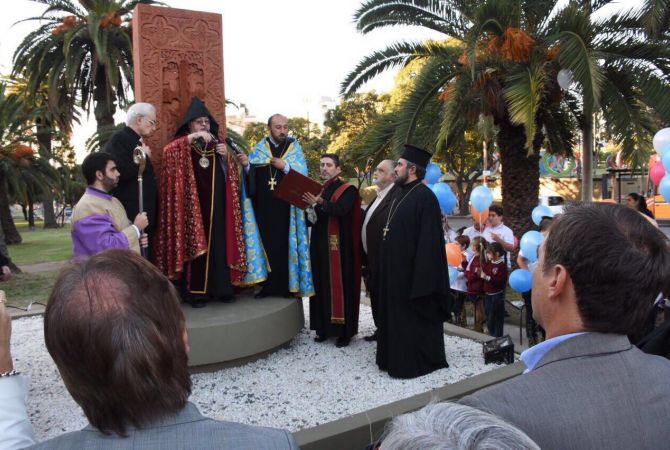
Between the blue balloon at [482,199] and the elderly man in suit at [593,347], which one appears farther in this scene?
the blue balloon at [482,199]

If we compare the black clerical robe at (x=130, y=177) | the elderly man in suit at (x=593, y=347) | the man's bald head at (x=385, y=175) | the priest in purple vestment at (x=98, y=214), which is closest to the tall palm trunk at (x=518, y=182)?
the man's bald head at (x=385, y=175)

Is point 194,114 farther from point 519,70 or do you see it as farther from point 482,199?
point 519,70

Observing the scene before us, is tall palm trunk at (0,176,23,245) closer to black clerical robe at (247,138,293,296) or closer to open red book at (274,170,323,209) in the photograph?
black clerical robe at (247,138,293,296)

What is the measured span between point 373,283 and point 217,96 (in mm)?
2500

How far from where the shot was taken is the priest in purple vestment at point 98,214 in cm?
384

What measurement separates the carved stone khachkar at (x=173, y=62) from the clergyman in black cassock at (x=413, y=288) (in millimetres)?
2163

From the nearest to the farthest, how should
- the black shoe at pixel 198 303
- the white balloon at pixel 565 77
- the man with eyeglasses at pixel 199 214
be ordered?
the man with eyeglasses at pixel 199 214, the black shoe at pixel 198 303, the white balloon at pixel 565 77

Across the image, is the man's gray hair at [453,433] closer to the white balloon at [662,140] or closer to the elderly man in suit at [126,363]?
the elderly man in suit at [126,363]

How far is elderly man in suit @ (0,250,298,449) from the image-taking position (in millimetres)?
1104

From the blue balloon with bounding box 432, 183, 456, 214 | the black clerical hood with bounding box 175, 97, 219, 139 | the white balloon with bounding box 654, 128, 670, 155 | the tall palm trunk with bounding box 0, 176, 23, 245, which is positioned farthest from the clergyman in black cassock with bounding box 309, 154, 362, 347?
the tall palm trunk with bounding box 0, 176, 23, 245

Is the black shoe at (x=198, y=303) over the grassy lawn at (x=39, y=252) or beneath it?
over

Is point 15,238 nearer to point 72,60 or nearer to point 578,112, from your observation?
point 72,60

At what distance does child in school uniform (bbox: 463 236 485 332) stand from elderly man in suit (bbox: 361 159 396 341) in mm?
1701

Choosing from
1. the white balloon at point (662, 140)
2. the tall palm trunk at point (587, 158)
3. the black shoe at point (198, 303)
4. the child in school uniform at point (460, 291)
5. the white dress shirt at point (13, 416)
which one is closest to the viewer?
the white dress shirt at point (13, 416)
